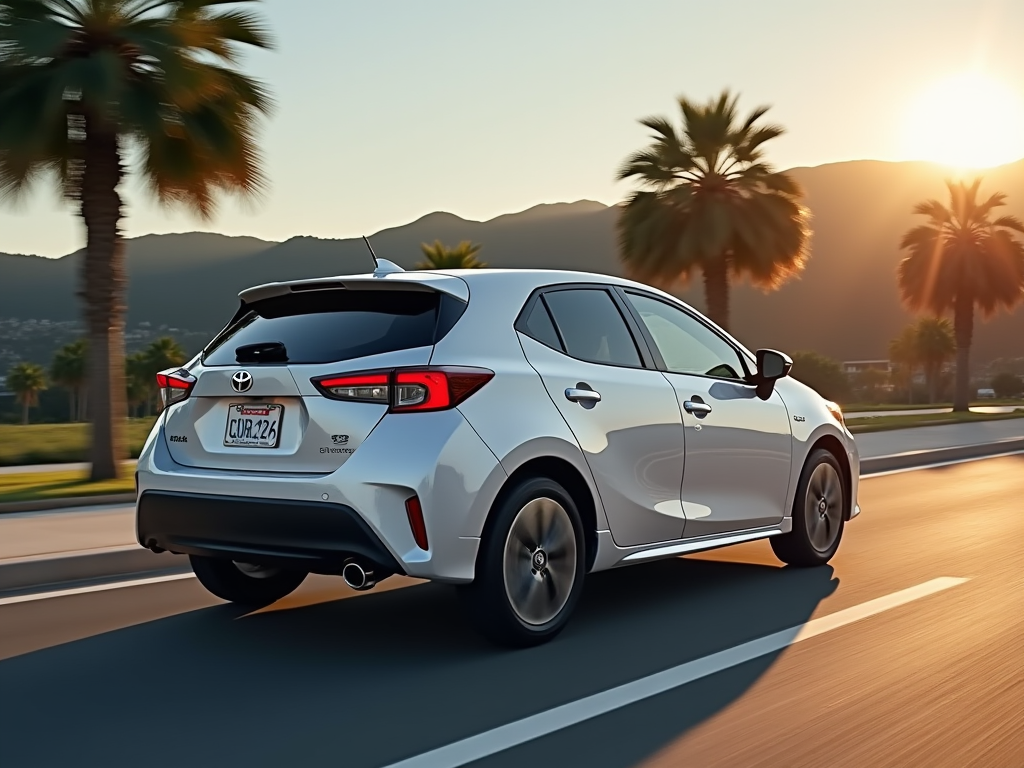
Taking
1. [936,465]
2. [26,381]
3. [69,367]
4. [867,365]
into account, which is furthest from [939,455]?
[26,381]

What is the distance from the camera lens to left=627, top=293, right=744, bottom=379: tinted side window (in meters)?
7.06

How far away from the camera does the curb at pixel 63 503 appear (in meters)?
11.8

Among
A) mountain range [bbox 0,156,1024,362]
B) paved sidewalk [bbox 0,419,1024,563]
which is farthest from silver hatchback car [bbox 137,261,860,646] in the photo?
mountain range [bbox 0,156,1024,362]

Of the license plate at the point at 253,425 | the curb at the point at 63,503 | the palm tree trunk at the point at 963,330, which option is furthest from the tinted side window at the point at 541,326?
the palm tree trunk at the point at 963,330

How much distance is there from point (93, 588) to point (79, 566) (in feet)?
1.60

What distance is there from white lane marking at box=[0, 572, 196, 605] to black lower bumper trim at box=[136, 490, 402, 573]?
1.86 m

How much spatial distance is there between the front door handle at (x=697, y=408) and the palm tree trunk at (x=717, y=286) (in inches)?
907

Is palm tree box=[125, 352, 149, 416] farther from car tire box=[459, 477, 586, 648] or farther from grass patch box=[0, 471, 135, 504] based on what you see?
car tire box=[459, 477, 586, 648]

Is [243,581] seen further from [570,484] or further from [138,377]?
[138,377]

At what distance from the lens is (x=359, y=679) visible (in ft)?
17.7

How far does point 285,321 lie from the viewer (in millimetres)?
5984

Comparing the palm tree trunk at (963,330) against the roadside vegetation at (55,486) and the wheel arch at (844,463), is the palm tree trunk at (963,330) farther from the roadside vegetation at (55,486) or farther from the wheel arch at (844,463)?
the wheel arch at (844,463)

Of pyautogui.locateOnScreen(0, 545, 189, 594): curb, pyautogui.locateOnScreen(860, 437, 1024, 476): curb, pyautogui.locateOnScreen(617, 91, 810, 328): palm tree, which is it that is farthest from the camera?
pyautogui.locateOnScreen(617, 91, 810, 328): palm tree

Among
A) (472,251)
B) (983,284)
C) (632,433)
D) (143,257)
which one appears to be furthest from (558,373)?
(143,257)
